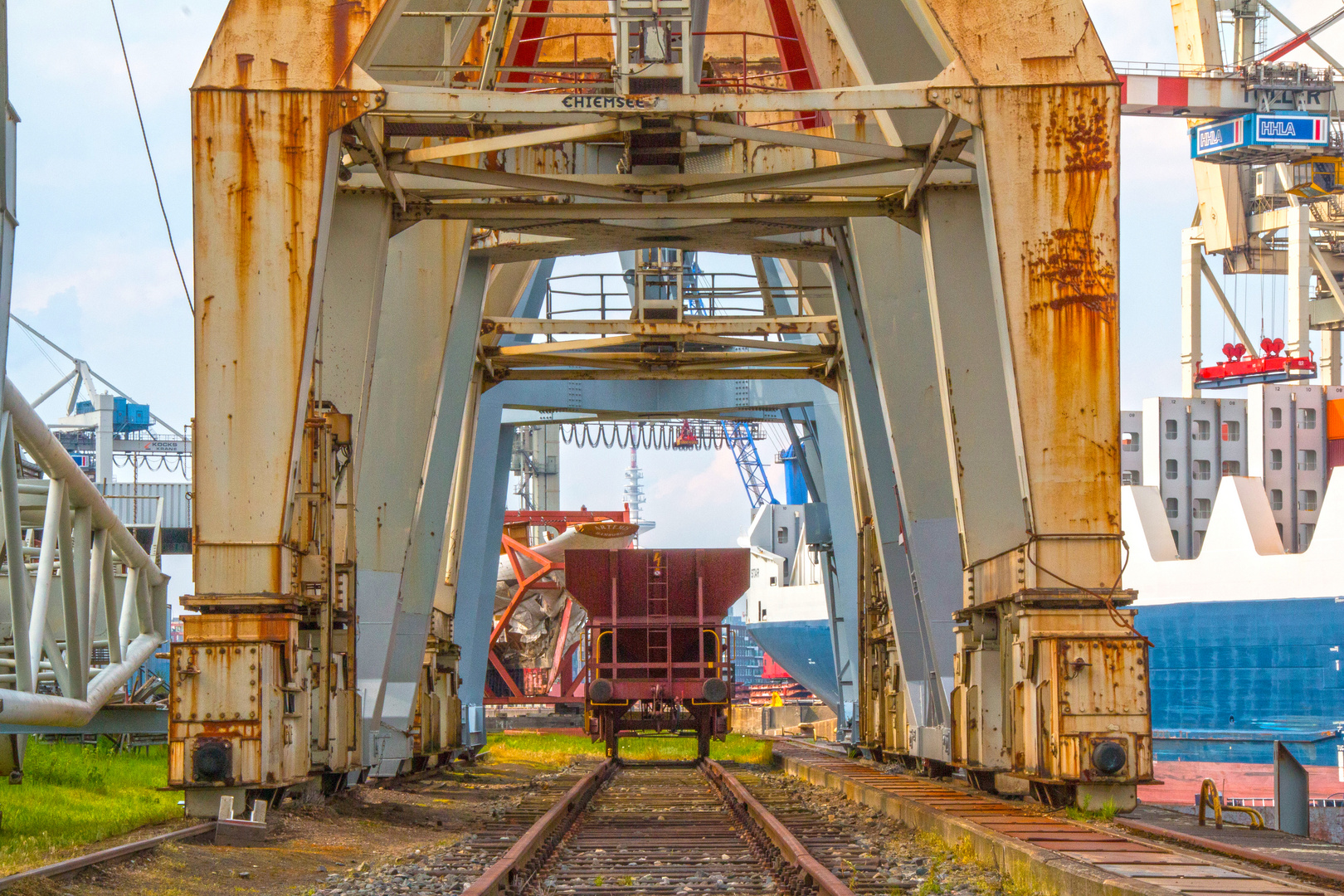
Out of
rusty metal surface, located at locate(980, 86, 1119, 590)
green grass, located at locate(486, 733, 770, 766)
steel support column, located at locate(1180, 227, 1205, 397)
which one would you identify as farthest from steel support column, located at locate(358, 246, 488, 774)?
steel support column, located at locate(1180, 227, 1205, 397)

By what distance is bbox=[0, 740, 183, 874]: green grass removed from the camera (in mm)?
8719

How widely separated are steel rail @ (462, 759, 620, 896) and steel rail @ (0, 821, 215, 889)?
1.90 meters

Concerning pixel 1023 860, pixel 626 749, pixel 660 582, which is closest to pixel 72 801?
pixel 1023 860

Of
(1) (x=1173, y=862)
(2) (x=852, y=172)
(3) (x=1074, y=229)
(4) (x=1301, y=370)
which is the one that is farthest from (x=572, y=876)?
(4) (x=1301, y=370)

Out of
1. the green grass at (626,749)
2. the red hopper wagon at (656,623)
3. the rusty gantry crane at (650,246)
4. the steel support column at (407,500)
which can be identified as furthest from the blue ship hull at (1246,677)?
the steel support column at (407,500)

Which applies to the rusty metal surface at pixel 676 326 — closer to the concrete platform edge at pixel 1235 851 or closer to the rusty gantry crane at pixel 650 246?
the rusty gantry crane at pixel 650 246

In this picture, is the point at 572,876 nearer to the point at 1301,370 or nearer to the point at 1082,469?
the point at 1082,469

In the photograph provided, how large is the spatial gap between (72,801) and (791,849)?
7.06 m

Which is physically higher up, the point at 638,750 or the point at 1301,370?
the point at 1301,370

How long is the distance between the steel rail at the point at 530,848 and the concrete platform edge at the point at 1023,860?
8.73ft

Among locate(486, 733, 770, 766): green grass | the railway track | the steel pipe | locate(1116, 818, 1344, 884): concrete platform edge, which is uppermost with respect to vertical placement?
the steel pipe

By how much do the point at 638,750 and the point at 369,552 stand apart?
1607 centimetres

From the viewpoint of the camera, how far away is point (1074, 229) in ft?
36.1

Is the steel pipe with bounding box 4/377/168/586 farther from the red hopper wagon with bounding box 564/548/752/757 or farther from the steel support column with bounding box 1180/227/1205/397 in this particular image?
the steel support column with bounding box 1180/227/1205/397
